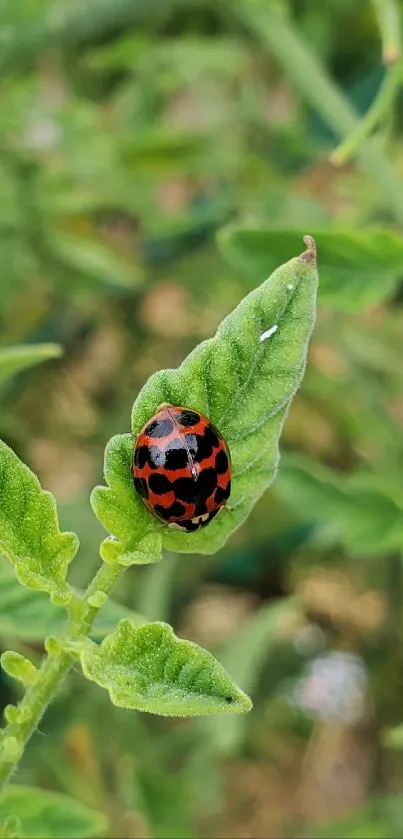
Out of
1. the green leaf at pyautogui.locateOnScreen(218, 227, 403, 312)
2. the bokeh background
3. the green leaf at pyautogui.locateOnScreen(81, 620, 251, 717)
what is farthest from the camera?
the bokeh background

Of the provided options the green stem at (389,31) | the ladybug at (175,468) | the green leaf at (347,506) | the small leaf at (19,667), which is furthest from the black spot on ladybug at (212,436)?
the green stem at (389,31)

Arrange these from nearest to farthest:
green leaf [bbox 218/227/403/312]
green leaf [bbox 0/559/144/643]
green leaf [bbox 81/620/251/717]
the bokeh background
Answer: green leaf [bbox 81/620/251/717] → green leaf [bbox 0/559/144/643] → green leaf [bbox 218/227/403/312] → the bokeh background

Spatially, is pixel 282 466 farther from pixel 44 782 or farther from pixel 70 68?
pixel 70 68

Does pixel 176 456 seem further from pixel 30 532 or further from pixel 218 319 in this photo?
pixel 218 319

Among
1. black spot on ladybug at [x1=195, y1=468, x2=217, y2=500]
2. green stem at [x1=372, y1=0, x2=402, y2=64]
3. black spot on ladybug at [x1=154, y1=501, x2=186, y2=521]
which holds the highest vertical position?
green stem at [x1=372, y1=0, x2=402, y2=64]

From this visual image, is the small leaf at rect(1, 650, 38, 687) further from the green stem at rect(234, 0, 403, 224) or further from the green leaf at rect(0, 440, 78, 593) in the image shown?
the green stem at rect(234, 0, 403, 224)

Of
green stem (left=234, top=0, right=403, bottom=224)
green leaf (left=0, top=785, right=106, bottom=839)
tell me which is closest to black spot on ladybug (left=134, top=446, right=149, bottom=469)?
green leaf (left=0, top=785, right=106, bottom=839)

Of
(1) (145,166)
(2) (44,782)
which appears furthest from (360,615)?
(1) (145,166)
